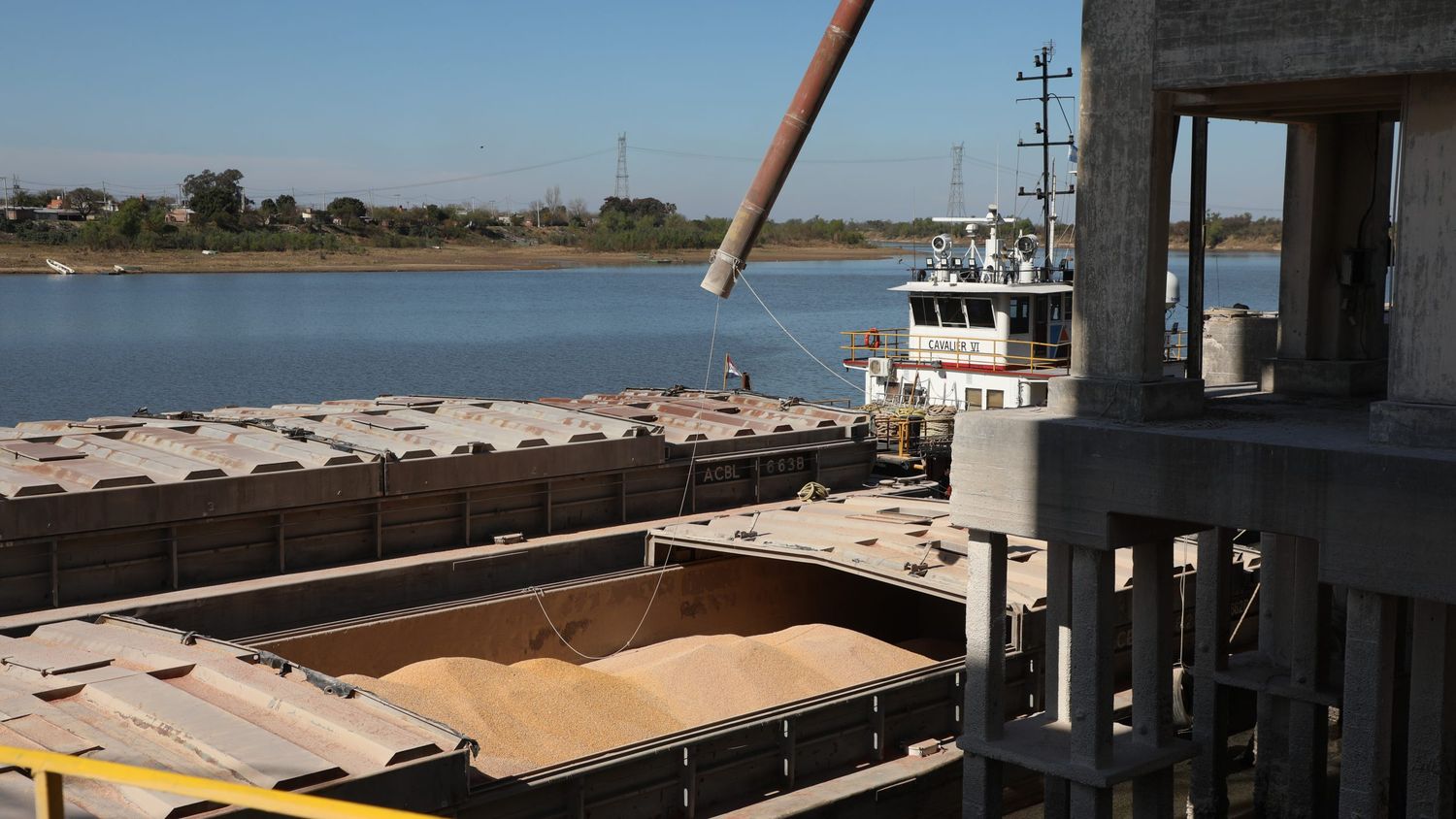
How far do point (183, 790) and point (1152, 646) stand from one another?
8770mm

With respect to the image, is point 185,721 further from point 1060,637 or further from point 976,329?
point 976,329

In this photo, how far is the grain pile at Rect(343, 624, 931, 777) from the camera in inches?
537

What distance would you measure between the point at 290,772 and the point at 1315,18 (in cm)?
882

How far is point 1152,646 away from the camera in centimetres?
1133

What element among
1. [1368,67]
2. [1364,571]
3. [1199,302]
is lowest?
[1364,571]

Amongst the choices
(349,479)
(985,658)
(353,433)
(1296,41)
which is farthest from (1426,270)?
(353,433)

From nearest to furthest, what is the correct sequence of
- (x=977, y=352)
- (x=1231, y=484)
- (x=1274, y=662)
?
(x=1231, y=484)
(x=1274, y=662)
(x=977, y=352)

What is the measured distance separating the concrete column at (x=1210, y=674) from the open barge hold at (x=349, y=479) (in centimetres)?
846

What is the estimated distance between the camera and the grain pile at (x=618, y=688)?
44.8 feet

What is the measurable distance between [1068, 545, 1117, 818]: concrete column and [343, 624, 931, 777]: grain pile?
4.55m

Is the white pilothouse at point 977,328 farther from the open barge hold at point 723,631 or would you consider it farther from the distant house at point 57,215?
the distant house at point 57,215

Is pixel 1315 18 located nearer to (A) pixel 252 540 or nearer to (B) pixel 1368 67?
(B) pixel 1368 67

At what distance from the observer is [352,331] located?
8200 centimetres

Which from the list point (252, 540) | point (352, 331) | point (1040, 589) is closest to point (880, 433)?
point (1040, 589)
